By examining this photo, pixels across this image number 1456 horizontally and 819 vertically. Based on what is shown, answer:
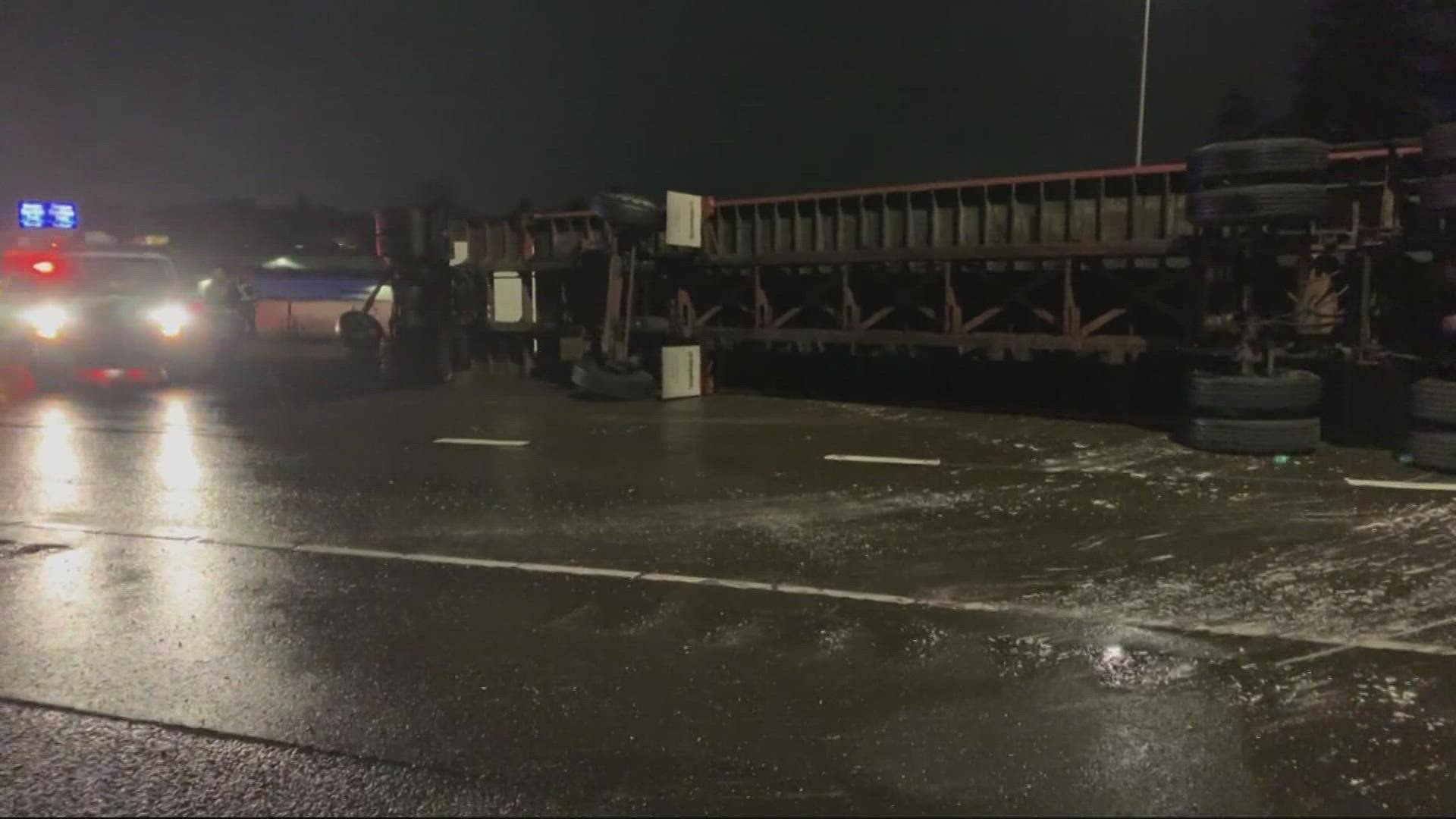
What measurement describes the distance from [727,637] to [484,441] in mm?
7108

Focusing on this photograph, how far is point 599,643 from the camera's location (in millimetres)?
5387

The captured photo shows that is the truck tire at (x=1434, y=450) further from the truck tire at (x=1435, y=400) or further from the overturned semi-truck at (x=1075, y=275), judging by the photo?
the truck tire at (x=1435, y=400)

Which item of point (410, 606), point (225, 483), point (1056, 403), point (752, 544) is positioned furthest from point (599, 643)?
point (1056, 403)

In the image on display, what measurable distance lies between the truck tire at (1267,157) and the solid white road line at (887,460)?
3.90m

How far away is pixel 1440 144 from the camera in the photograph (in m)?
9.42

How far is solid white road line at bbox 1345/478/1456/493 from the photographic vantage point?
29.4 feet

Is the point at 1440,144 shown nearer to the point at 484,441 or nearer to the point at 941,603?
the point at 941,603

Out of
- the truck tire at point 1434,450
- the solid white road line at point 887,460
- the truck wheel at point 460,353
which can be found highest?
the truck wheel at point 460,353

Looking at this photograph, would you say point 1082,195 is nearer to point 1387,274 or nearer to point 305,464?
point 1387,274

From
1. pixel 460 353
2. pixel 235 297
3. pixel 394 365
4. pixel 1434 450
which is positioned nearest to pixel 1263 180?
pixel 1434 450

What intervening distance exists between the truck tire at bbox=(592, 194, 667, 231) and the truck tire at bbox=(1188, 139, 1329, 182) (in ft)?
25.9

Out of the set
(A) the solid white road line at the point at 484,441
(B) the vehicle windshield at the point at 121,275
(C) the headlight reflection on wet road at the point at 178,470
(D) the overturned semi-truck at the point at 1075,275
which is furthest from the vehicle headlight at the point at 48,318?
(A) the solid white road line at the point at 484,441

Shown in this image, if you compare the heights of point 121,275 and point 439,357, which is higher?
point 121,275

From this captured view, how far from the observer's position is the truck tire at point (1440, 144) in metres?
9.34
